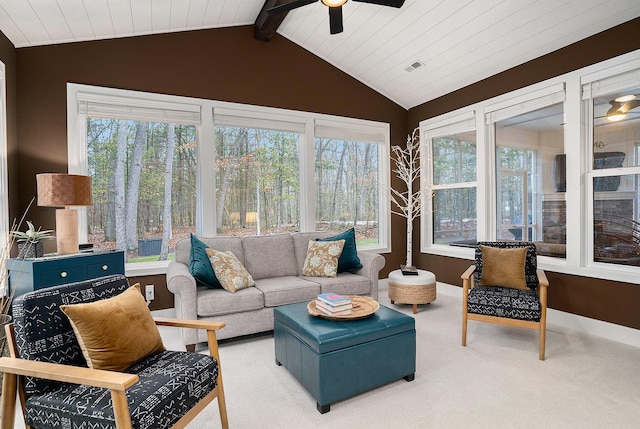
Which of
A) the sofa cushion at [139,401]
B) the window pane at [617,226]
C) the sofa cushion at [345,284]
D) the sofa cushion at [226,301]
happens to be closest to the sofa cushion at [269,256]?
the sofa cushion at [345,284]

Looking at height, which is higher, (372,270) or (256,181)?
(256,181)

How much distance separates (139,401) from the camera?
54.4 inches

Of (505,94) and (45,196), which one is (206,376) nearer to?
(45,196)

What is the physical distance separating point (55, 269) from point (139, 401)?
194 cm

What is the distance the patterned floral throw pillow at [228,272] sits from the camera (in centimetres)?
317

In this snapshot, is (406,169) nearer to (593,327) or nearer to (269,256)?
(269,256)

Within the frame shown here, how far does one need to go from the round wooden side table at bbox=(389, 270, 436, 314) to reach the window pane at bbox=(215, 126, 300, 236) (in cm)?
155

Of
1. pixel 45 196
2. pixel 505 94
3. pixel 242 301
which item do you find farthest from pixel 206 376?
pixel 505 94

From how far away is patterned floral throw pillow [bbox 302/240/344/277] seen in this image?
12.3 ft

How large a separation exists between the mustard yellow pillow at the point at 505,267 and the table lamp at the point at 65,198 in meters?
3.77

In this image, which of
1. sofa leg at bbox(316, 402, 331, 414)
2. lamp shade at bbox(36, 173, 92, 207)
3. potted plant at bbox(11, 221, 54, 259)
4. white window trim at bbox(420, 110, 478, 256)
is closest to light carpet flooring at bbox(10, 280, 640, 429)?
sofa leg at bbox(316, 402, 331, 414)

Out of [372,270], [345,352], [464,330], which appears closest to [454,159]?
[372,270]

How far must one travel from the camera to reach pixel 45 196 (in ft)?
9.27

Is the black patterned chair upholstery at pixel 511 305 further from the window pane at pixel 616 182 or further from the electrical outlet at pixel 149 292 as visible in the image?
the electrical outlet at pixel 149 292
